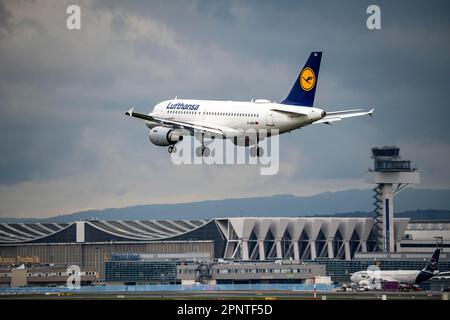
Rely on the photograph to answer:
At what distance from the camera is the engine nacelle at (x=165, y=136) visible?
160m

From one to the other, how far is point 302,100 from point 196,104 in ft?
53.3

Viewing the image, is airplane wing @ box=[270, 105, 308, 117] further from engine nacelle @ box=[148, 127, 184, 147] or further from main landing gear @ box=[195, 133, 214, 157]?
engine nacelle @ box=[148, 127, 184, 147]

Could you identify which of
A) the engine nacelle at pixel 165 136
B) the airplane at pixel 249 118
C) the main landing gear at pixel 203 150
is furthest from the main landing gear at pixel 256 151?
the engine nacelle at pixel 165 136

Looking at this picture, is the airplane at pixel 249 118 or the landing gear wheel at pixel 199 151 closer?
the airplane at pixel 249 118

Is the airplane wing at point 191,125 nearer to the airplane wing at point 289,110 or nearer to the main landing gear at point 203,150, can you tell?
the main landing gear at point 203,150

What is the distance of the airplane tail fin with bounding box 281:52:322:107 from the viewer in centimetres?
15375

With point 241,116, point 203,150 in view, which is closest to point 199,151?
point 203,150

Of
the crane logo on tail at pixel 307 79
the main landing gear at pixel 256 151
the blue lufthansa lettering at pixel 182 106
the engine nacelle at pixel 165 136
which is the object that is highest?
the crane logo on tail at pixel 307 79

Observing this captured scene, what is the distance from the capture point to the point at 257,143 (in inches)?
6097

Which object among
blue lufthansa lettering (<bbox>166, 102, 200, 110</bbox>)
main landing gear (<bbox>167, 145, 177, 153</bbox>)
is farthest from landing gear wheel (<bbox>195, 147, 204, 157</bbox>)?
blue lufthansa lettering (<bbox>166, 102, 200, 110</bbox>)

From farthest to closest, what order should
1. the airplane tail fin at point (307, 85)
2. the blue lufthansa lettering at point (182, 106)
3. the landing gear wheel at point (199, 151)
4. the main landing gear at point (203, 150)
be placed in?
the blue lufthansa lettering at point (182, 106)
the main landing gear at point (203, 150)
the landing gear wheel at point (199, 151)
the airplane tail fin at point (307, 85)
